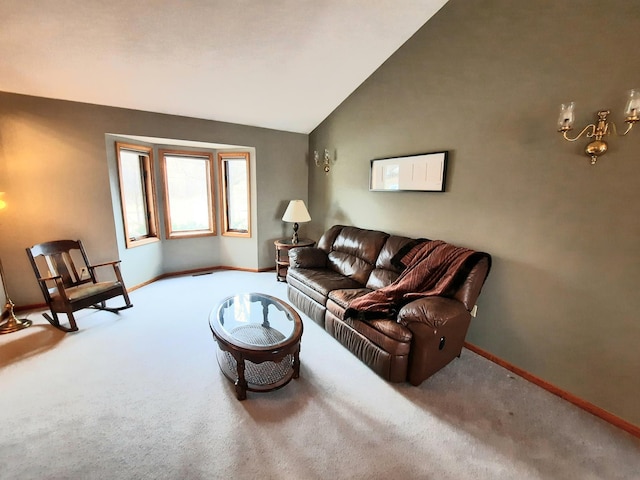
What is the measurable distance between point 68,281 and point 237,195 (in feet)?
8.05

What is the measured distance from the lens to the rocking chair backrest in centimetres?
284

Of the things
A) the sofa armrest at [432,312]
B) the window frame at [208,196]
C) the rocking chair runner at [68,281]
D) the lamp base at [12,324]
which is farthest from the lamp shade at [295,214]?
the lamp base at [12,324]

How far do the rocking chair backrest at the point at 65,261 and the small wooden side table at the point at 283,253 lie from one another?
7.33ft

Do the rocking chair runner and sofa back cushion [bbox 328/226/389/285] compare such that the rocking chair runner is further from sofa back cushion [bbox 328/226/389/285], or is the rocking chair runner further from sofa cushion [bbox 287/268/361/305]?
sofa back cushion [bbox 328/226/389/285]

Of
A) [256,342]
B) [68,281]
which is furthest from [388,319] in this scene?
[68,281]

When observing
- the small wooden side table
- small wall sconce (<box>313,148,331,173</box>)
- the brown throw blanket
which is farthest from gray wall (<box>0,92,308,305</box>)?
the brown throw blanket

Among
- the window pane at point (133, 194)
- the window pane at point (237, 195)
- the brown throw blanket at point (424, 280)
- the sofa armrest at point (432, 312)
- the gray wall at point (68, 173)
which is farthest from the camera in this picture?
the window pane at point (237, 195)

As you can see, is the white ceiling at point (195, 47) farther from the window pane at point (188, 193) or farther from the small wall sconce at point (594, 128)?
the small wall sconce at point (594, 128)

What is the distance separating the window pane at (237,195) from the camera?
456cm

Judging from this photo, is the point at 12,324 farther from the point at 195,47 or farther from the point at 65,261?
the point at 195,47

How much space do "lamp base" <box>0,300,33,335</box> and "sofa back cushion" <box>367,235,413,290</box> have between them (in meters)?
3.51

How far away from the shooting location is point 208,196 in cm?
459

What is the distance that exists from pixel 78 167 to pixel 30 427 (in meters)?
2.67

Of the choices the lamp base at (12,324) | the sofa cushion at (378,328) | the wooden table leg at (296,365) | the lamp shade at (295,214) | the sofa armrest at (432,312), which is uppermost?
the lamp shade at (295,214)
